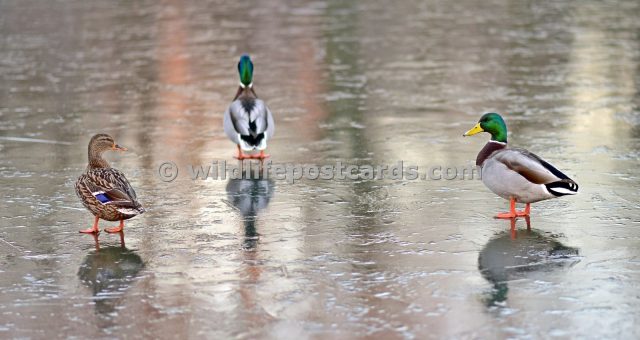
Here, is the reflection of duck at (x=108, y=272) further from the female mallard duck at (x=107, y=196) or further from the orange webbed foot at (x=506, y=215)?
the orange webbed foot at (x=506, y=215)

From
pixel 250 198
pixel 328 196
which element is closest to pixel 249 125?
pixel 250 198

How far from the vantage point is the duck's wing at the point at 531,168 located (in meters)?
7.41

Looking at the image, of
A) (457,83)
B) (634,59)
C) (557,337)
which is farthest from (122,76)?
(557,337)

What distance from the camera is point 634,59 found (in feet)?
52.1

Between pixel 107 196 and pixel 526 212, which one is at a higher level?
pixel 107 196

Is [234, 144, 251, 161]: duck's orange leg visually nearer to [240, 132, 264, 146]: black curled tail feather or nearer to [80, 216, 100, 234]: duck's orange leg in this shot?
[240, 132, 264, 146]: black curled tail feather

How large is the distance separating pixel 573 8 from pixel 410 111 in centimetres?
1186

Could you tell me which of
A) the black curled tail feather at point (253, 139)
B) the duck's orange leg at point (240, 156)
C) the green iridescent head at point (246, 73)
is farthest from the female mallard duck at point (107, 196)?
the green iridescent head at point (246, 73)

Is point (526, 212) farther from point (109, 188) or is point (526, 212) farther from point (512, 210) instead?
point (109, 188)

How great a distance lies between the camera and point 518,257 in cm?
672

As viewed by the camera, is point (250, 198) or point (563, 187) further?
point (250, 198)

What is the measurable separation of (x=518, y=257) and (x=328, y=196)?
2.09 metres

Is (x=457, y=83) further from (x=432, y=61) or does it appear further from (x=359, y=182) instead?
(x=359, y=182)

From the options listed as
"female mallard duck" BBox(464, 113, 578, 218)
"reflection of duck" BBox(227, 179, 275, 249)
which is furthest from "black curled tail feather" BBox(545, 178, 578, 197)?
"reflection of duck" BBox(227, 179, 275, 249)
